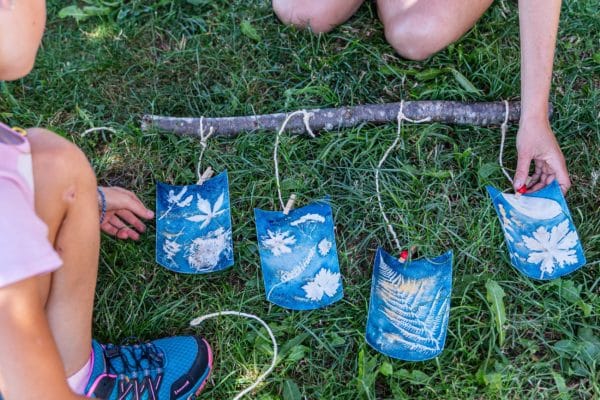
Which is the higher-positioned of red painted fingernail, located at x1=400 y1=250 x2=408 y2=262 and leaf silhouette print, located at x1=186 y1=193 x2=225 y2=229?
leaf silhouette print, located at x1=186 y1=193 x2=225 y2=229

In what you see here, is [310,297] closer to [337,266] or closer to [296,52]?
[337,266]

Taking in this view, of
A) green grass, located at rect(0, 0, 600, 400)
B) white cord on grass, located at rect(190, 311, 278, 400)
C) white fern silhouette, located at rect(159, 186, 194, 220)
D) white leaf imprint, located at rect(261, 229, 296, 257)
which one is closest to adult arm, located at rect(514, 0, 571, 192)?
green grass, located at rect(0, 0, 600, 400)

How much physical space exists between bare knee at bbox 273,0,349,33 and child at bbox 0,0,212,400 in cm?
94

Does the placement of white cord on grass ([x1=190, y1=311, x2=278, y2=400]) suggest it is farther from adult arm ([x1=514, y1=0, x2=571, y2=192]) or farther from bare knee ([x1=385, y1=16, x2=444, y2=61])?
bare knee ([x1=385, y1=16, x2=444, y2=61])

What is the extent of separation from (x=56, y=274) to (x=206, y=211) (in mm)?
613

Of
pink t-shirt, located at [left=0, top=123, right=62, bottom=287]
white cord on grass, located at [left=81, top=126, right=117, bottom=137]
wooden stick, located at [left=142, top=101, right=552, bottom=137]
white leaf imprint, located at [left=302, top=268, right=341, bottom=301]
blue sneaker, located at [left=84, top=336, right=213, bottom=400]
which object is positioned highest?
pink t-shirt, located at [left=0, top=123, right=62, bottom=287]

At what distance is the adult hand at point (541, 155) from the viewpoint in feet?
6.37

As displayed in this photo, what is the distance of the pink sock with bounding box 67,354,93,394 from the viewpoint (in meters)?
1.54

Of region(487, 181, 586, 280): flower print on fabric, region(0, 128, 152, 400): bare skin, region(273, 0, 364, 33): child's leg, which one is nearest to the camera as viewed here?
region(0, 128, 152, 400): bare skin

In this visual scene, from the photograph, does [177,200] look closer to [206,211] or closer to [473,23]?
[206,211]

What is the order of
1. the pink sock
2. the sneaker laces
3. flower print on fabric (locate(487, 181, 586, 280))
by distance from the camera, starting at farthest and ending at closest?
1. flower print on fabric (locate(487, 181, 586, 280))
2. the sneaker laces
3. the pink sock

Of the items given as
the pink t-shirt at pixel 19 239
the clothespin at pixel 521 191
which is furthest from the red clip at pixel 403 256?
the pink t-shirt at pixel 19 239

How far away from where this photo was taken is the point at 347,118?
6.96ft

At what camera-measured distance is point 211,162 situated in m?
2.10
